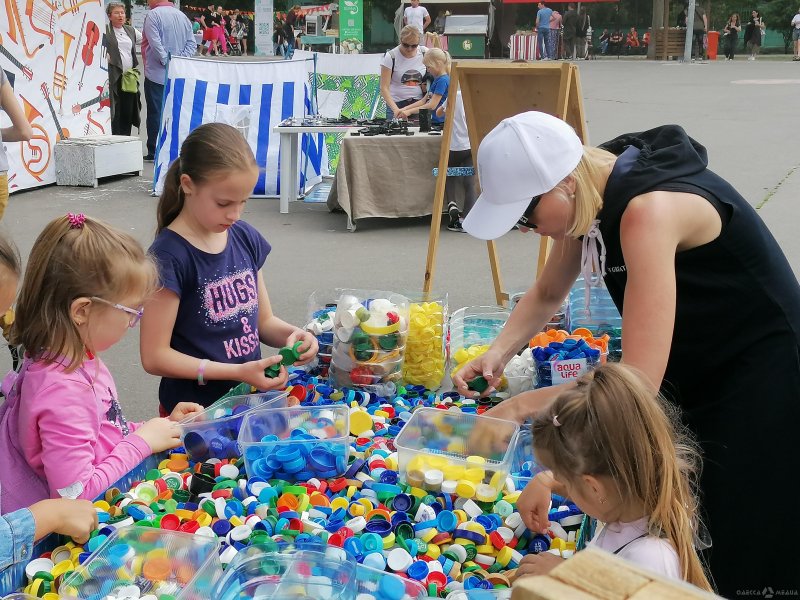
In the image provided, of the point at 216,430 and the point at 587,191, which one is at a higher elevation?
the point at 587,191

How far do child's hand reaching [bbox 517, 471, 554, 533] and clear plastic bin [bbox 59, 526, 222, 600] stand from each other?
0.69 metres

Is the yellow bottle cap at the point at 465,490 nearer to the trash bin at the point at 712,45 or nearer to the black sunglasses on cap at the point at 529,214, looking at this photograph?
the black sunglasses on cap at the point at 529,214

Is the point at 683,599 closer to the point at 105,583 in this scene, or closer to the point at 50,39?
the point at 105,583

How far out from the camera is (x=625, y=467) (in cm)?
156

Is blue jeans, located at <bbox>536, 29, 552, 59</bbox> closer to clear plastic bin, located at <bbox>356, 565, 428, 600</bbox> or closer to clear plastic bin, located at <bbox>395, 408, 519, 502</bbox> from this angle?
clear plastic bin, located at <bbox>395, 408, 519, 502</bbox>

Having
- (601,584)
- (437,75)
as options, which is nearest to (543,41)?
(437,75)

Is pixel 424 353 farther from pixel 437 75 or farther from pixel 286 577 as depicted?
pixel 437 75

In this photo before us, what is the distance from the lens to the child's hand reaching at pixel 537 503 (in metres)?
1.84

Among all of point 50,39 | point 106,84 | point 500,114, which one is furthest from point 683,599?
point 106,84

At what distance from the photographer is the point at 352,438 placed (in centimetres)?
244

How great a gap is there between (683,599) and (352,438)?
182 cm

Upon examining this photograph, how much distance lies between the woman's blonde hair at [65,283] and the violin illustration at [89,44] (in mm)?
8592

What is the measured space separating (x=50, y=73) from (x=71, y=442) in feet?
27.2

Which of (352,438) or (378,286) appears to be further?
(378,286)
